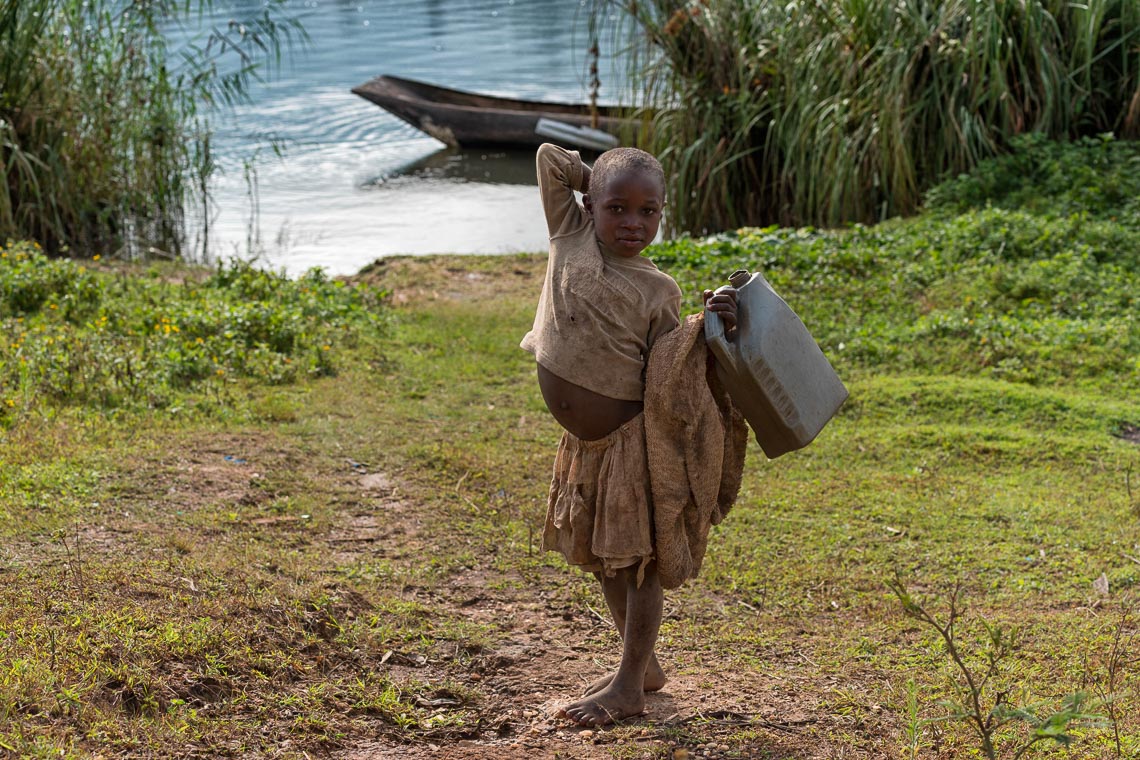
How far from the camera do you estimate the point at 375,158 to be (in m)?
14.6

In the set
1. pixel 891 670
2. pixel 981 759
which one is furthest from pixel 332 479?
pixel 981 759

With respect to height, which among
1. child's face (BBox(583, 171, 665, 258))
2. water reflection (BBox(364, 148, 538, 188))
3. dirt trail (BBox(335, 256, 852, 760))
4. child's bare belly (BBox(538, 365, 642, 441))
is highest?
child's face (BBox(583, 171, 665, 258))

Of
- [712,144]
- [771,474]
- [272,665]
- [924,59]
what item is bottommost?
[771,474]

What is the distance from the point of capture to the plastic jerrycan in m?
2.79

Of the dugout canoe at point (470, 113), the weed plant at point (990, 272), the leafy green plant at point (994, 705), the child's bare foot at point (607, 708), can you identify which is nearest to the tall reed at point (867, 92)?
the weed plant at point (990, 272)

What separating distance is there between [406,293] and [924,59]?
434 centimetres

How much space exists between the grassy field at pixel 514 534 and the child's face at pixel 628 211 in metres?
1.25

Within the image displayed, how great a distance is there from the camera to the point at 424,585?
4059mm

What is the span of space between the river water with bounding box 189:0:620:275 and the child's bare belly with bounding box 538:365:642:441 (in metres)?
6.68

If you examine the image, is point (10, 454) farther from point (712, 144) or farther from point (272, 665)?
point (712, 144)

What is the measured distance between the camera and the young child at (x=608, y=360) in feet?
9.39

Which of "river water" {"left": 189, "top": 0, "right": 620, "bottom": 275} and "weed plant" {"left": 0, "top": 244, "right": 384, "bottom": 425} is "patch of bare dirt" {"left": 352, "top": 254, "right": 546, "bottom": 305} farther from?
"river water" {"left": 189, "top": 0, "right": 620, "bottom": 275}

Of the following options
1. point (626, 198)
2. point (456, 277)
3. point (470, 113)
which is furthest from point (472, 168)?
point (626, 198)

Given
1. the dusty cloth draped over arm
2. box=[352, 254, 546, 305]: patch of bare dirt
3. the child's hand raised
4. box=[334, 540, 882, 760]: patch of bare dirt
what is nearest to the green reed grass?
box=[352, 254, 546, 305]: patch of bare dirt
